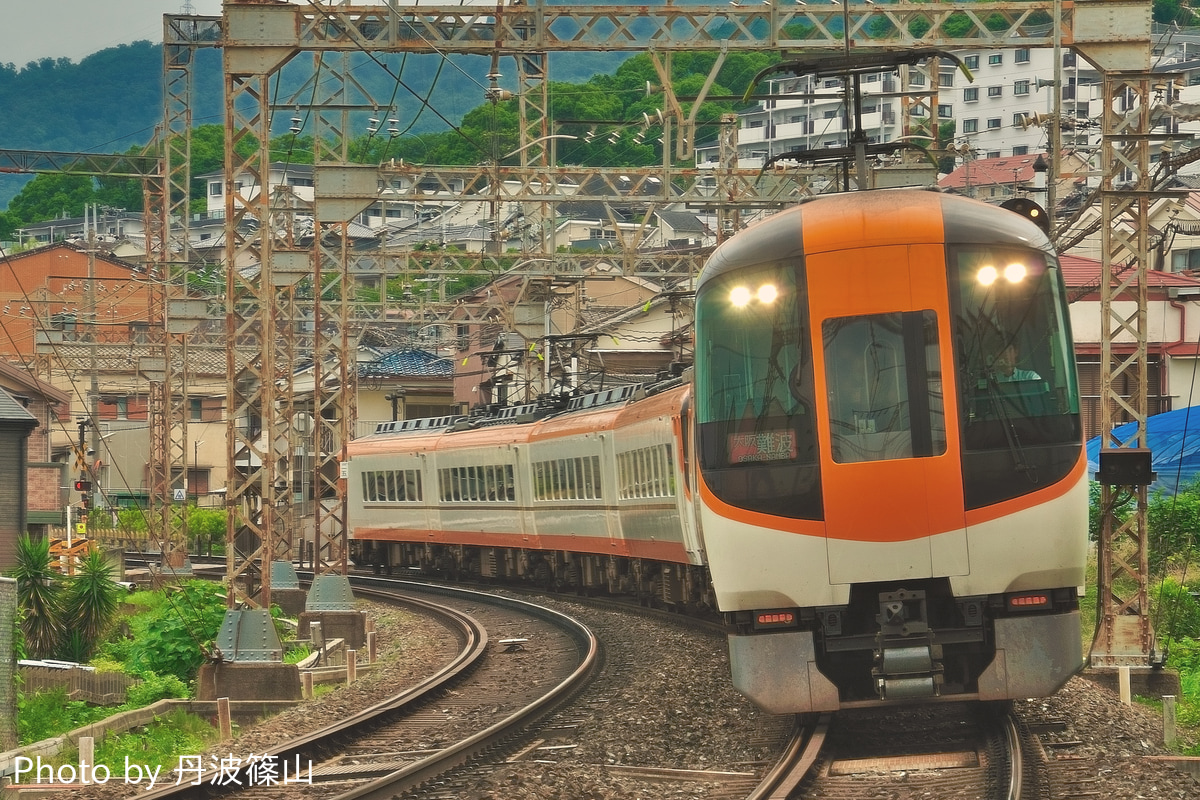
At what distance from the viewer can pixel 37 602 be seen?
18.5 meters

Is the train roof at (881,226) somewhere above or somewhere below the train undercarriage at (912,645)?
above

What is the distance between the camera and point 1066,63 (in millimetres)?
96188

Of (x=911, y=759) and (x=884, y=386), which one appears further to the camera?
(x=911, y=759)

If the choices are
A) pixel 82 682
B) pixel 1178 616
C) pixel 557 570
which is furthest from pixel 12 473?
pixel 1178 616

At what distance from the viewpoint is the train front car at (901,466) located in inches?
379

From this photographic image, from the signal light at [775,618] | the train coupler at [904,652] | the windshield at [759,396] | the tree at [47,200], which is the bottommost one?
the train coupler at [904,652]

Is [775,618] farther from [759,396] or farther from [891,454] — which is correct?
[759,396]

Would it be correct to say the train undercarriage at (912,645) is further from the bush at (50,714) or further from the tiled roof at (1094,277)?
the tiled roof at (1094,277)

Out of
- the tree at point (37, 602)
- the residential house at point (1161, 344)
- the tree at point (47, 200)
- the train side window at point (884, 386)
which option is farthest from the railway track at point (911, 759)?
the tree at point (47, 200)

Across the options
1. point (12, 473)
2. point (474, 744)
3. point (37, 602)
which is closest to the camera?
point (474, 744)

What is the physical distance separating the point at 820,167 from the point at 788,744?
1658 centimetres

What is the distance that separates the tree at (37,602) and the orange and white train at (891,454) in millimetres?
10567

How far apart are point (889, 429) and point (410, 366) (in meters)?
55.5

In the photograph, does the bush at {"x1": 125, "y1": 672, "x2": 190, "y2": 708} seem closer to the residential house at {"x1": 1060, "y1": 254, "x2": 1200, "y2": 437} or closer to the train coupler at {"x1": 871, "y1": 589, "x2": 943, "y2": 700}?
the train coupler at {"x1": 871, "y1": 589, "x2": 943, "y2": 700}
